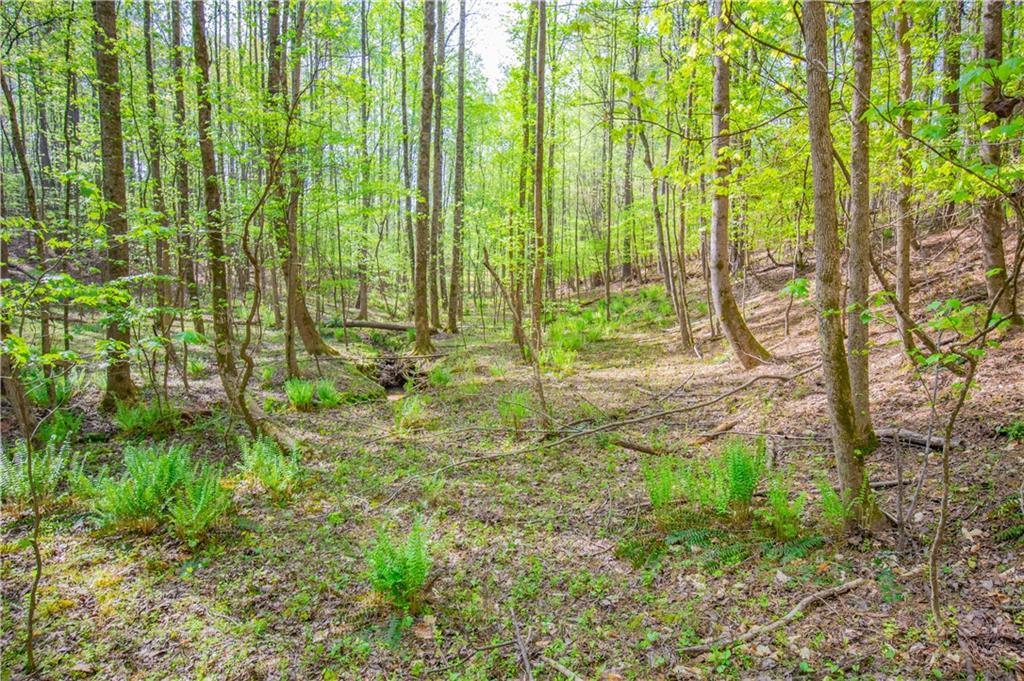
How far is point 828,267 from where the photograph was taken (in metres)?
2.96

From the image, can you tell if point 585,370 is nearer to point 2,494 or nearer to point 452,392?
point 452,392

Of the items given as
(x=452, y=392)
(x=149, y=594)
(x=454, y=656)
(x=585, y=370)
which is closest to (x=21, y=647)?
(x=149, y=594)

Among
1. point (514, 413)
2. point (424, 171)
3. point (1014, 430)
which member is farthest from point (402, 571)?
point (424, 171)

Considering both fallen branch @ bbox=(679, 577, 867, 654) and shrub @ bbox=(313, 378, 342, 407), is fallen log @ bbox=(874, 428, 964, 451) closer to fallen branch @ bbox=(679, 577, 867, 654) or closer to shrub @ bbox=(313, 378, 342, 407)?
fallen branch @ bbox=(679, 577, 867, 654)

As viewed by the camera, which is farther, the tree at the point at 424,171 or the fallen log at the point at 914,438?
the tree at the point at 424,171

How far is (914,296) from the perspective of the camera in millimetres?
7848

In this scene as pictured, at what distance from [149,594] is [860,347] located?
5243 millimetres

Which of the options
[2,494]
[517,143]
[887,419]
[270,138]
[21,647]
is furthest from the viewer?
[517,143]

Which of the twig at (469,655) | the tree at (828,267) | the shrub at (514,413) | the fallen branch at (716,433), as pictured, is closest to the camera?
the twig at (469,655)

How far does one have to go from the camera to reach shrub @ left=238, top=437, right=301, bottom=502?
188 inches

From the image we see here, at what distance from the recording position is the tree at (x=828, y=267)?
9.55 feet

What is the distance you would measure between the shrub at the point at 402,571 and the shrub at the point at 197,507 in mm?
1730

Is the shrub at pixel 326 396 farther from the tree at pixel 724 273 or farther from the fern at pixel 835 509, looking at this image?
the fern at pixel 835 509

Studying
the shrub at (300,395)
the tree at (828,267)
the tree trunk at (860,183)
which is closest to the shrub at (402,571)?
the tree at (828,267)
